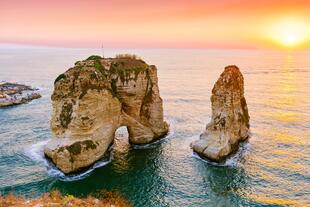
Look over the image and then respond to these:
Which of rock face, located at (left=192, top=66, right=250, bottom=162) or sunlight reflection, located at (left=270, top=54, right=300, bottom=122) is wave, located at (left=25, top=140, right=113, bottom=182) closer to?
rock face, located at (left=192, top=66, right=250, bottom=162)

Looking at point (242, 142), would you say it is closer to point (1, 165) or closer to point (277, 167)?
point (277, 167)

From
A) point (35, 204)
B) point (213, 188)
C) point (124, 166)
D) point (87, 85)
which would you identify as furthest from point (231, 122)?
point (35, 204)

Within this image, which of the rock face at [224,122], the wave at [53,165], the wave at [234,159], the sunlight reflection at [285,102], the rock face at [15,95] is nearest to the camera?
the wave at [53,165]

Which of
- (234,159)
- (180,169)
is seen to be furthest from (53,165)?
(234,159)

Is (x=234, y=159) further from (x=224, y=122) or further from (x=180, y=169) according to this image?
(x=180, y=169)

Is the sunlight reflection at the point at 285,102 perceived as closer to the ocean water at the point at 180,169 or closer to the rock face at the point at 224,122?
the ocean water at the point at 180,169

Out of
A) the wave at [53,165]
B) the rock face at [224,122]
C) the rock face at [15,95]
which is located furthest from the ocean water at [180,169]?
the rock face at [15,95]
